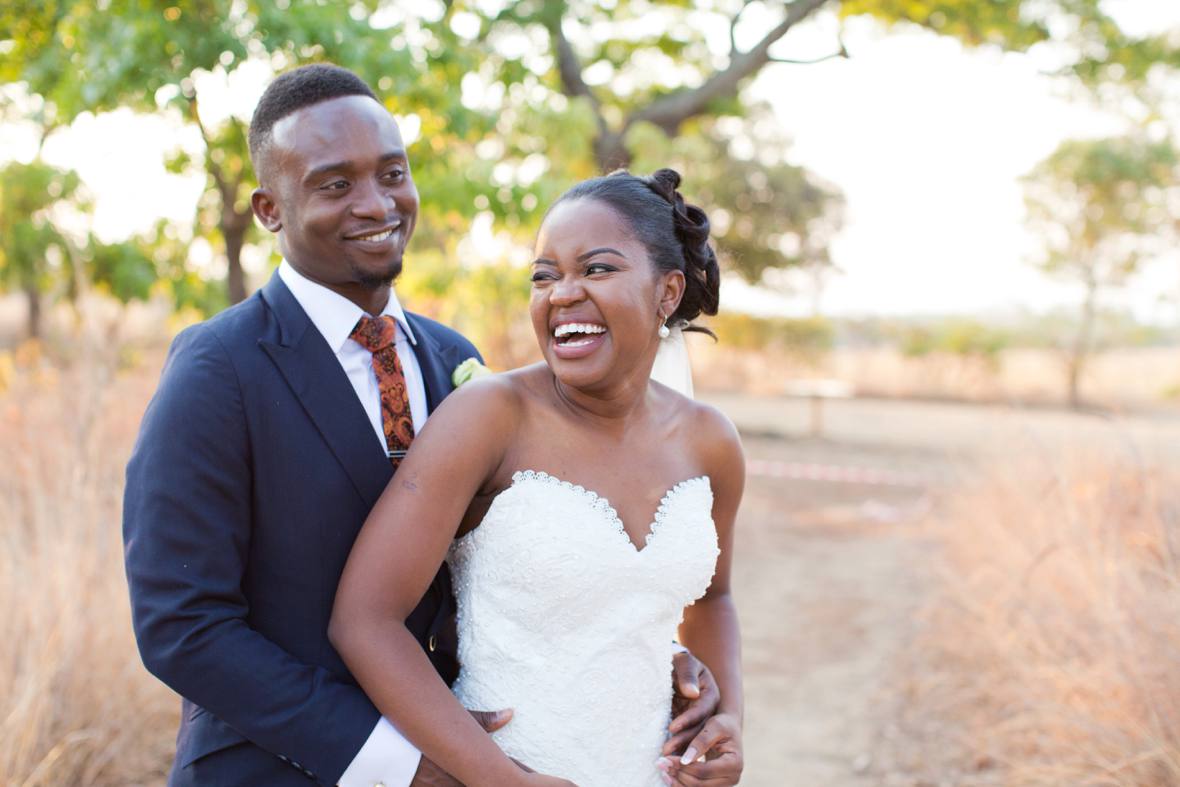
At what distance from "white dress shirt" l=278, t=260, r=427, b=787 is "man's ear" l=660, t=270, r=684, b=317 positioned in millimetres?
604

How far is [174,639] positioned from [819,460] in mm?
13101

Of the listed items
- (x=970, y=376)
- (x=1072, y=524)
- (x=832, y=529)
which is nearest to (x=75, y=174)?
(x=1072, y=524)

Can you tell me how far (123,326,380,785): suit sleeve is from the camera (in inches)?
69.5

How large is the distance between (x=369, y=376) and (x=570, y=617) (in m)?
0.69

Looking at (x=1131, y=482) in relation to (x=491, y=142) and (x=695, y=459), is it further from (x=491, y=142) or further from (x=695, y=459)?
(x=491, y=142)

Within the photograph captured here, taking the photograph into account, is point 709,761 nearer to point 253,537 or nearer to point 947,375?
point 253,537

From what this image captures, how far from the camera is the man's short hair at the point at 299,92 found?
82.8 inches

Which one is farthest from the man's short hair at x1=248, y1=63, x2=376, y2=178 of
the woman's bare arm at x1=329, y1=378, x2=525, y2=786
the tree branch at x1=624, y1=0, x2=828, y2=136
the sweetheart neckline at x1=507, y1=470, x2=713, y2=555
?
the tree branch at x1=624, y1=0, x2=828, y2=136

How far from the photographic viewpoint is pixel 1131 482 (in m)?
5.91

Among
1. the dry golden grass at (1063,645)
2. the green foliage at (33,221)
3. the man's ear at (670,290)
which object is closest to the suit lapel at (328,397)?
the man's ear at (670,290)

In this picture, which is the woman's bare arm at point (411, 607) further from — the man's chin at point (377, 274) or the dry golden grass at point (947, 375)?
the dry golden grass at point (947, 375)

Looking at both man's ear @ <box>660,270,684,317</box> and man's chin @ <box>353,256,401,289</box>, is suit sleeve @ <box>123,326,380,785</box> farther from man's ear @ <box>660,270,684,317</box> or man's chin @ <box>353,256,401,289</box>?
man's ear @ <box>660,270,684,317</box>

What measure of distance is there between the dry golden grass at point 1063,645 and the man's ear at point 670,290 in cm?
251

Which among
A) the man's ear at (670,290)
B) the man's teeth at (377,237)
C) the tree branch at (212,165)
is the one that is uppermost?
the tree branch at (212,165)
